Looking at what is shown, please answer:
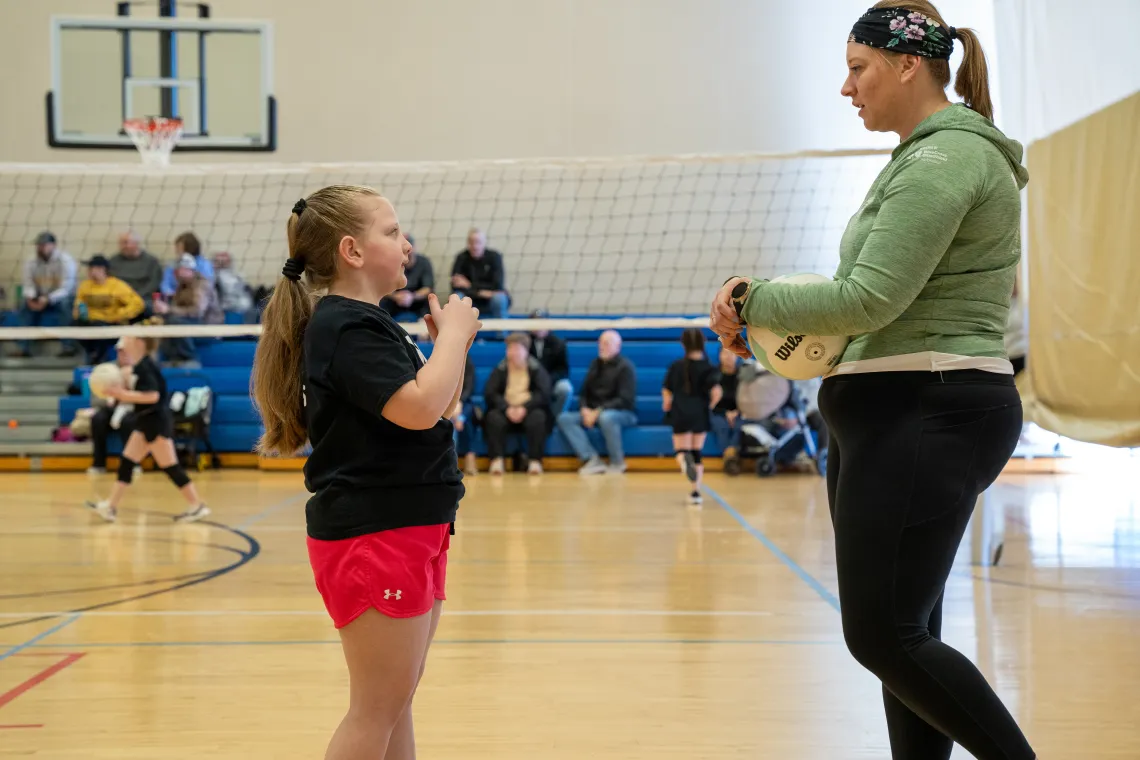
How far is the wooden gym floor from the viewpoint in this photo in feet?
9.28

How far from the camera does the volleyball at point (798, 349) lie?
74.4 inches

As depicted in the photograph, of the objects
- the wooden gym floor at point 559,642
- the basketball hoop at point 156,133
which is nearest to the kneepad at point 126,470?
the wooden gym floor at point 559,642

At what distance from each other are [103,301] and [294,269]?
9553mm

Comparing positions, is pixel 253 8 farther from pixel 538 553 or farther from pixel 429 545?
pixel 429 545

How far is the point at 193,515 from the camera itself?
23.0 feet

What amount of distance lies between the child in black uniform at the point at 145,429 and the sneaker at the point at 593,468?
382 centimetres

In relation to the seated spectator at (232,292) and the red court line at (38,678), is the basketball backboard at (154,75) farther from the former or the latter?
the red court line at (38,678)

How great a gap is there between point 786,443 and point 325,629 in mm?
6694

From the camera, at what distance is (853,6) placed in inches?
470

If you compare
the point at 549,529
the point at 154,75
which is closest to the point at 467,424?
the point at 549,529

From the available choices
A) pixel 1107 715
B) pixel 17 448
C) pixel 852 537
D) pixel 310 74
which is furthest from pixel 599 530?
pixel 310 74

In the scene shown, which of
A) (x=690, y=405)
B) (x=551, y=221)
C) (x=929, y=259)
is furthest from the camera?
(x=551, y=221)

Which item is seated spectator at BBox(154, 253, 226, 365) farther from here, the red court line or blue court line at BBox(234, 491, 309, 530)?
the red court line

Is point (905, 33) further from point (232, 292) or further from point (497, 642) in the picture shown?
point (232, 292)
